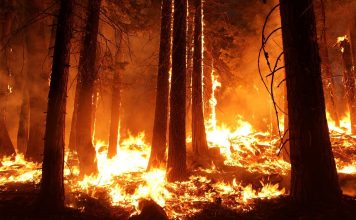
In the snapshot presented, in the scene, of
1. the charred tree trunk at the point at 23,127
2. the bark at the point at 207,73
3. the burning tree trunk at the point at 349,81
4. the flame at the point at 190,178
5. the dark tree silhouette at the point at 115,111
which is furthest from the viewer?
the charred tree trunk at the point at 23,127

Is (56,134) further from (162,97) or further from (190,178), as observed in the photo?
(162,97)

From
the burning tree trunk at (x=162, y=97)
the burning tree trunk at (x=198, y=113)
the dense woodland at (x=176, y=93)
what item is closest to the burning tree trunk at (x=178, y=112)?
the dense woodland at (x=176, y=93)

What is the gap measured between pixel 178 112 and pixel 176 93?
698 mm

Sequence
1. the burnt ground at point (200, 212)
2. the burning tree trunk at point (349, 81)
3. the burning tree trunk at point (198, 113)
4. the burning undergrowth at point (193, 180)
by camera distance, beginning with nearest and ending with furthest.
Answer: the burnt ground at point (200, 212) < the burning undergrowth at point (193, 180) < the burning tree trunk at point (198, 113) < the burning tree trunk at point (349, 81)

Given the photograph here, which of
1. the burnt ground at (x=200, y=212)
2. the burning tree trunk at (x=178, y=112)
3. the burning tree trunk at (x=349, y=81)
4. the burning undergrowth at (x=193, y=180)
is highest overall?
the burning tree trunk at (x=349, y=81)

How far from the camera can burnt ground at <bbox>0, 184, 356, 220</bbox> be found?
6.41 metres

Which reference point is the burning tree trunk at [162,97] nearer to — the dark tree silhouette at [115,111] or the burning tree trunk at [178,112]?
the burning tree trunk at [178,112]

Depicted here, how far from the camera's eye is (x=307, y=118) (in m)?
6.67

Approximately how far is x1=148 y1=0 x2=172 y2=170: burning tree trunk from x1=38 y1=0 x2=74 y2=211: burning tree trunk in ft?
18.8

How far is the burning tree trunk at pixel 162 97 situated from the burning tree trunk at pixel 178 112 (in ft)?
5.79

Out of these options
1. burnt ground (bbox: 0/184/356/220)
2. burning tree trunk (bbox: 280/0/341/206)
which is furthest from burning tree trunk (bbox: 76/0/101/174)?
burning tree trunk (bbox: 280/0/341/206)

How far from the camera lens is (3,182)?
36.9 ft

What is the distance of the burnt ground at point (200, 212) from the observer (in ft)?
21.0

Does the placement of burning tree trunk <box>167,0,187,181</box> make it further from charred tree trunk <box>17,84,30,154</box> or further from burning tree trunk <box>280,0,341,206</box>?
charred tree trunk <box>17,84,30,154</box>
